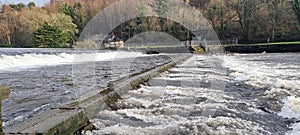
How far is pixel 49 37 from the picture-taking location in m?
45.7

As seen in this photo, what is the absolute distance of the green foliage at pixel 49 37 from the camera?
44.8 meters

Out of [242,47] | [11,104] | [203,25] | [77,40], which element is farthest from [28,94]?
[77,40]

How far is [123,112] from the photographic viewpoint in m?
3.20

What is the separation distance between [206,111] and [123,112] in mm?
1043

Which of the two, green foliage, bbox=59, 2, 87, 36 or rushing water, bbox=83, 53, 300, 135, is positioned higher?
green foliage, bbox=59, 2, 87, 36

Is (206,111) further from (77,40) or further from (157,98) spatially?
(77,40)

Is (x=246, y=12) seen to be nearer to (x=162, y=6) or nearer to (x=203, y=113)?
(x=162, y=6)

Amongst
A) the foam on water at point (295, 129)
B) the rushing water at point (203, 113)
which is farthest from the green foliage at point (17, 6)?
the foam on water at point (295, 129)

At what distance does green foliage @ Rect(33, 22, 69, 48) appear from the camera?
44.8 m

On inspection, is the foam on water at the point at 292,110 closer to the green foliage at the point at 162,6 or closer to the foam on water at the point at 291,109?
the foam on water at the point at 291,109

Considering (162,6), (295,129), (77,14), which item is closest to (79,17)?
(77,14)

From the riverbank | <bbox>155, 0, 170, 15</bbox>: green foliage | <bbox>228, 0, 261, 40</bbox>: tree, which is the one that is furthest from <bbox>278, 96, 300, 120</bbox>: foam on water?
<bbox>155, 0, 170, 15</bbox>: green foliage

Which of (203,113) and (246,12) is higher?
Answer: (246,12)

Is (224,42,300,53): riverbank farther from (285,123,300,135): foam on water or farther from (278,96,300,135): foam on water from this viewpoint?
(285,123,300,135): foam on water
